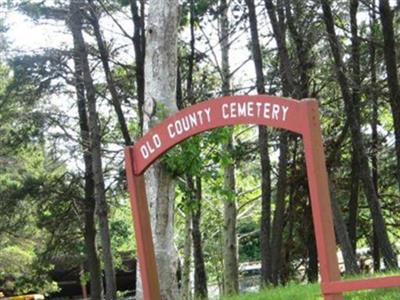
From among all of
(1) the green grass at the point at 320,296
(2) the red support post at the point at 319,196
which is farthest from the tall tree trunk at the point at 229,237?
(2) the red support post at the point at 319,196

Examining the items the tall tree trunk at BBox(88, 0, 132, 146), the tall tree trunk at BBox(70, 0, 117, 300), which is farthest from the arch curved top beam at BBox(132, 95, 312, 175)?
the tall tree trunk at BBox(88, 0, 132, 146)

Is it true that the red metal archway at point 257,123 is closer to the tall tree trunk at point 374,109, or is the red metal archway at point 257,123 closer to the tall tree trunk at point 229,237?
the tall tree trunk at point 374,109

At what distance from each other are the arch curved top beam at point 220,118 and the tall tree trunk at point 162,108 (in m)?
1.44

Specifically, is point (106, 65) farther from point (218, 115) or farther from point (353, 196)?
point (218, 115)

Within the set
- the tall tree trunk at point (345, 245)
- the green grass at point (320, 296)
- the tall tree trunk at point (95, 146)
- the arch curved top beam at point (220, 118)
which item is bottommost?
the green grass at point (320, 296)

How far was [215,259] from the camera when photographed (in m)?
34.6

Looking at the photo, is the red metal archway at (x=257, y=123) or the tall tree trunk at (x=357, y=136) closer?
the red metal archway at (x=257, y=123)

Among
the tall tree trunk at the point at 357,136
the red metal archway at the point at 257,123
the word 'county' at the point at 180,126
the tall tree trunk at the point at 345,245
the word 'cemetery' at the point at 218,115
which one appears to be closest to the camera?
the red metal archway at the point at 257,123

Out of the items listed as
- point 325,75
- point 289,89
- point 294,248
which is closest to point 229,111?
point 289,89

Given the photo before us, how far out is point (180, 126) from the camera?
596cm

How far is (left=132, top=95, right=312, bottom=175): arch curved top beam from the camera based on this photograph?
5.03 meters

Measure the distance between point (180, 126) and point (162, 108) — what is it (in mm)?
1937

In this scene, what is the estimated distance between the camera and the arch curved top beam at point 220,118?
198 inches

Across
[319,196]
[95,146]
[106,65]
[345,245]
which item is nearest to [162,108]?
[319,196]
